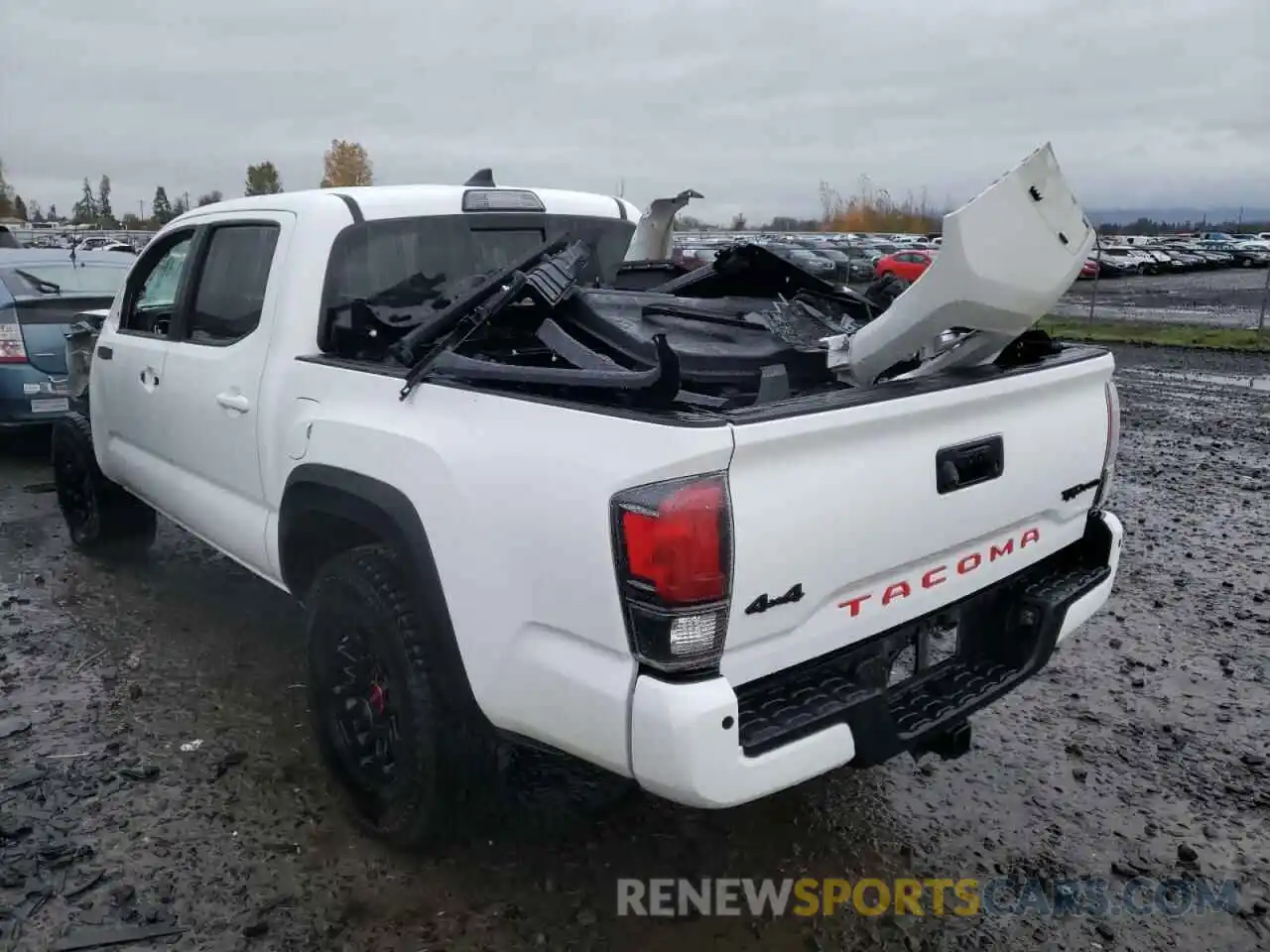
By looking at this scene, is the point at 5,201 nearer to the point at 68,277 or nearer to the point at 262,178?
the point at 262,178

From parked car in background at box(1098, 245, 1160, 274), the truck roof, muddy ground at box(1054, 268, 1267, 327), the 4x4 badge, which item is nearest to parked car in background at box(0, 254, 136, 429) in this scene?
the truck roof

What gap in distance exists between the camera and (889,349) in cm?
265

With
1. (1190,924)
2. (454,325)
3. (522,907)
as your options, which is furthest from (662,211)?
(1190,924)

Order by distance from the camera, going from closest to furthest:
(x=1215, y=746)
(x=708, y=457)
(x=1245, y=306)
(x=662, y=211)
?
(x=708, y=457), (x=1215, y=746), (x=662, y=211), (x=1245, y=306)

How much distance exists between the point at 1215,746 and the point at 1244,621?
1.38 m

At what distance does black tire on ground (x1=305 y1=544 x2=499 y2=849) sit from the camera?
8.92 ft

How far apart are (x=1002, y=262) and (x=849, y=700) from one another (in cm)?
110

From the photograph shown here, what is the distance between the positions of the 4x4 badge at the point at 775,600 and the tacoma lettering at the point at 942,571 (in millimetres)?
187

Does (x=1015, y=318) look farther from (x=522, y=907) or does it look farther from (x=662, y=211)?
Result: (x=662, y=211)

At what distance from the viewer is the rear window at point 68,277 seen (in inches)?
305

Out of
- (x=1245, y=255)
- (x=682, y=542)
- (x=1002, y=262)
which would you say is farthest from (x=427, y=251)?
(x=1245, y=255)

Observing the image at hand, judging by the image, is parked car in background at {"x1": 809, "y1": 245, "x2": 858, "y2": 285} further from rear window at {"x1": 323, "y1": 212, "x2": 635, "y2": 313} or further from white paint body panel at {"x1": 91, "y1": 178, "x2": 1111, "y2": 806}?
white paint body panel at {"x1": 91, "y1": 178, "x2": 1111, "y2": 806}

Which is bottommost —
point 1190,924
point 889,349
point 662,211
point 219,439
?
point 1190,924

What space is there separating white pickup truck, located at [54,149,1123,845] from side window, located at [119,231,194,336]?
51 centimetres
